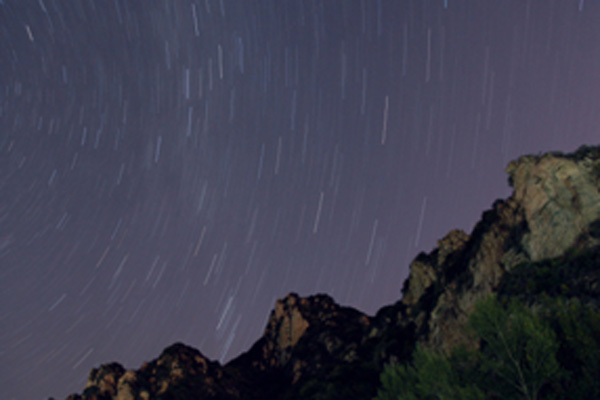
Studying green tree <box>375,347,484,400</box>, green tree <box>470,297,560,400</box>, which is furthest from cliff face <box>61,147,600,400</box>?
green tree <box>375,347,484,400</box>

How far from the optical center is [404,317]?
2699 inches

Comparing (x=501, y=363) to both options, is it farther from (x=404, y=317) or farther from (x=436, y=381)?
(x=404, y=317)

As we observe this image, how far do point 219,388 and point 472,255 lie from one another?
6423 cm

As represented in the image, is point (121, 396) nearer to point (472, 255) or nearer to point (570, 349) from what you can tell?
point (472, 255)

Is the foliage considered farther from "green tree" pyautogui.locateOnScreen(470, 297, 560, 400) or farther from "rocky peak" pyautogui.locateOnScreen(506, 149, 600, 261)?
"rocky peak" pyautogui.locateOnScreen(506, 149, 600, 261)

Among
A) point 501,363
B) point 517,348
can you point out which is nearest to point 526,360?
point 517,348

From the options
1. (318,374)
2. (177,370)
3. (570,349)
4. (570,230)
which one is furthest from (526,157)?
(177,370)

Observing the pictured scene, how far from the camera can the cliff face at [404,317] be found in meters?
40.6

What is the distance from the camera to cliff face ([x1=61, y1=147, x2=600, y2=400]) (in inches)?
1598

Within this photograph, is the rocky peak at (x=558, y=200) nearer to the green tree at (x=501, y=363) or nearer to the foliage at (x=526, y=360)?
the foliage at (x=526, y=360)

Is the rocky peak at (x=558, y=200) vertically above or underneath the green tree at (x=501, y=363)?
above

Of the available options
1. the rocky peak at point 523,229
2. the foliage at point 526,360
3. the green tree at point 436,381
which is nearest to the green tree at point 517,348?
the foliage at point 526,360

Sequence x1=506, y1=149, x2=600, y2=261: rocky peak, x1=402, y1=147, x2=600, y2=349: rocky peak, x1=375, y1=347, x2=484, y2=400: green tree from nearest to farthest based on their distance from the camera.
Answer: x1=375, y1=347, x2=484, y2=400: green tree < x1=506, y1=149, x2=600, y2=261: rocky peak < x1=402, y1=147, x2=600, y2=349: rocky peak

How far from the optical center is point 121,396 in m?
73.9
